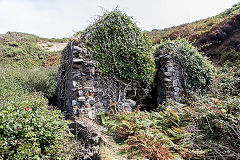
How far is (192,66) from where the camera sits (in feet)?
21.6

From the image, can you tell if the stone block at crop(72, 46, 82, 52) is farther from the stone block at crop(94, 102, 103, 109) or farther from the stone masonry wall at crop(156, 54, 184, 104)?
the stone masonry wall at crop(156, 54, 184, 104)

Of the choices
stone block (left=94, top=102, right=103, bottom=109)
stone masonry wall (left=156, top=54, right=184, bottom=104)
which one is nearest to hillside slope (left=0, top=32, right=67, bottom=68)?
stone block (left=94, top=102, right=103, bottom=109)

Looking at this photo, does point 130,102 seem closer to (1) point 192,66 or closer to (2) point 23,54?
(1) point 192,66

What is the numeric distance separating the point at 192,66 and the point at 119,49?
3517mm

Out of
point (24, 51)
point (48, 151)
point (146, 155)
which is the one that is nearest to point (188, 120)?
point (146, 155)

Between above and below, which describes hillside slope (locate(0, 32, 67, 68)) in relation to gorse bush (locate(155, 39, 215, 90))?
above

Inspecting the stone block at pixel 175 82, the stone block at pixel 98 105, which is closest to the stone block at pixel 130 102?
the stone block at pixel 98 105

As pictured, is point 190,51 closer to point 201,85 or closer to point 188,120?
point 201,85

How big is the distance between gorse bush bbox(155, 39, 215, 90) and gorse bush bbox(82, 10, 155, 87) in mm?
1463

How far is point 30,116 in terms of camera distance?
307 cm

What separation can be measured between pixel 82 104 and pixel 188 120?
3.65 m

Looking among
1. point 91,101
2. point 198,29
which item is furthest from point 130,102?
point 198,29

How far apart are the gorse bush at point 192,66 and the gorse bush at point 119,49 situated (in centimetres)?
146

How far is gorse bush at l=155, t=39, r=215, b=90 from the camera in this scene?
258 inches
